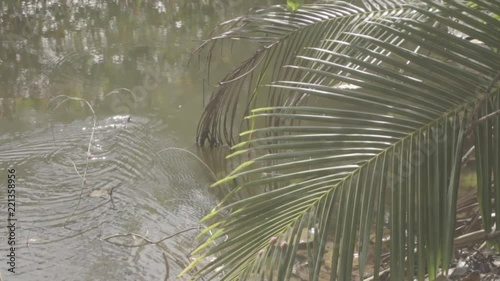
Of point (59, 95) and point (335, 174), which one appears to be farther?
point (59, 95)

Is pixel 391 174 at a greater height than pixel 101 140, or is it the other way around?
pixel 391 174

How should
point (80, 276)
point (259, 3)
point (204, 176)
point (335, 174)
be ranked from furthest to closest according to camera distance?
point (259, 3)
point (204, 176)
point (80, 276)
point (335, 174)

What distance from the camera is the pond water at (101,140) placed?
290 cm

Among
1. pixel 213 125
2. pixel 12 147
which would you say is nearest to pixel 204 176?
pixel 213 125

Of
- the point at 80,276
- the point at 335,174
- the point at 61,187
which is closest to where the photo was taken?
the point at 335,174

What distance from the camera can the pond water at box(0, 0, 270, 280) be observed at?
2.90 meters

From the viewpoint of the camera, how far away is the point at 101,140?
13.0 feet

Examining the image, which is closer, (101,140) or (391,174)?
(391,174)

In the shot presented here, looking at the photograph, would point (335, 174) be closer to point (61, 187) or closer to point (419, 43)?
point (419, 43)

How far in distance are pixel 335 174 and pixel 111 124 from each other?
2802 millimetres

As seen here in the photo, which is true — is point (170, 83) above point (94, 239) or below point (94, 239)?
above

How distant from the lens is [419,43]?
164cm

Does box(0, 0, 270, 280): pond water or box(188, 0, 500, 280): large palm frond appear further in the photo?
box(0, 0, 270, 280): pond water

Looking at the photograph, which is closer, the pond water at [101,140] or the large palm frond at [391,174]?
the large palm frond at [391,174]
